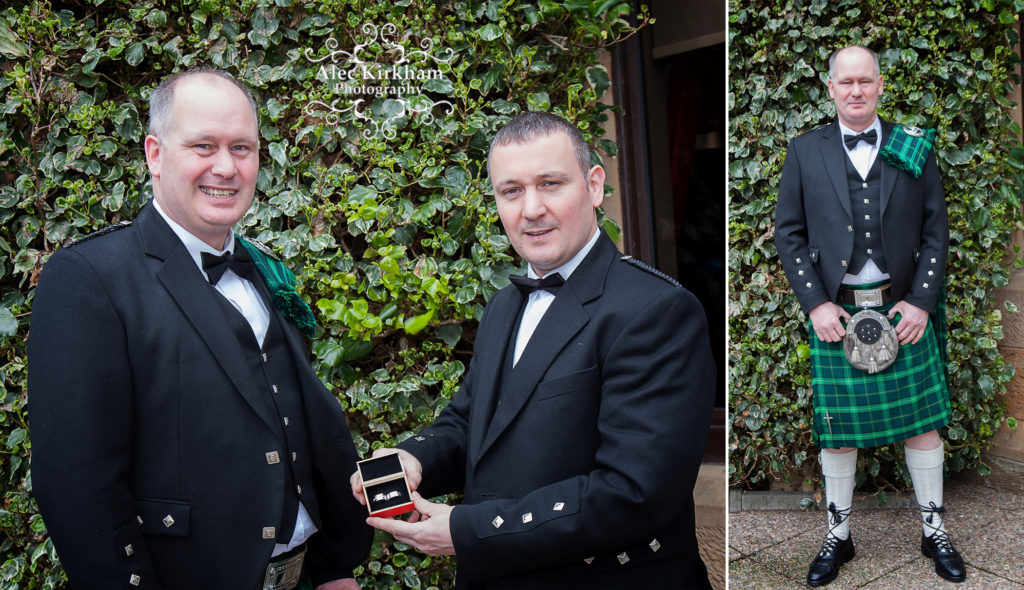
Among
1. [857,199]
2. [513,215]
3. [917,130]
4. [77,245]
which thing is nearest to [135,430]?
[77,245]

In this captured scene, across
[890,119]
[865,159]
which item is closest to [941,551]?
[865,159]

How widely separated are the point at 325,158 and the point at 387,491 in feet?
4.40

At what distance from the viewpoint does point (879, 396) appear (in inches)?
108

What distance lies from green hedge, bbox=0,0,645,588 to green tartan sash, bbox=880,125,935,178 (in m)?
0.97

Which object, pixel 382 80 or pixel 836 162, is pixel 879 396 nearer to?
pixel 836 162

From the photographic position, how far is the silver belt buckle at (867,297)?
103 inches

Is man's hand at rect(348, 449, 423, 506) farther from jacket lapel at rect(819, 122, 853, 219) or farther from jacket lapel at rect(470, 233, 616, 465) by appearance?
jacket lapel at rect(819, 122, 853, 219)

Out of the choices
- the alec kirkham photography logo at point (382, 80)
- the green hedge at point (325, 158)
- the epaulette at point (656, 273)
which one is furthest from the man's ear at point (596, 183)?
the alec kirkham photography logo at point (382, 80)

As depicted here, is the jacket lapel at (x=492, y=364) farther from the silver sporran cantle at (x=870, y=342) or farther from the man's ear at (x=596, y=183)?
the silver sporran cantle at (x=870, y=342)

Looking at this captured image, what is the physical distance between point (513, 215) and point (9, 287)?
185 centimetres

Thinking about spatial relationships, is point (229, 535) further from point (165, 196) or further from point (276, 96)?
point (276, 96)

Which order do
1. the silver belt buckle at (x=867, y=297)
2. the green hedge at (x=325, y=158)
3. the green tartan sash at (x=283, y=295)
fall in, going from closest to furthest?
the green tartan sash at (x=283, y=295) → the green hedge at (x=325, y=158) → the silver belt buckle at (x=867, y=297)

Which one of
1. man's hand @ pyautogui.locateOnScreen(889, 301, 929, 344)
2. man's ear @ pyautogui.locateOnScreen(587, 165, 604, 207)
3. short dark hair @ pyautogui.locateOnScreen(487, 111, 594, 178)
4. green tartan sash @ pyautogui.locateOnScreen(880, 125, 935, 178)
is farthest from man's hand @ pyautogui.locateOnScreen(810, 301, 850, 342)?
short dark hair @ pyautogui.locateOnScreen(487, 111, 594, 178)

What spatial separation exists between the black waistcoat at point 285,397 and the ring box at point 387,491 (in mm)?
135
